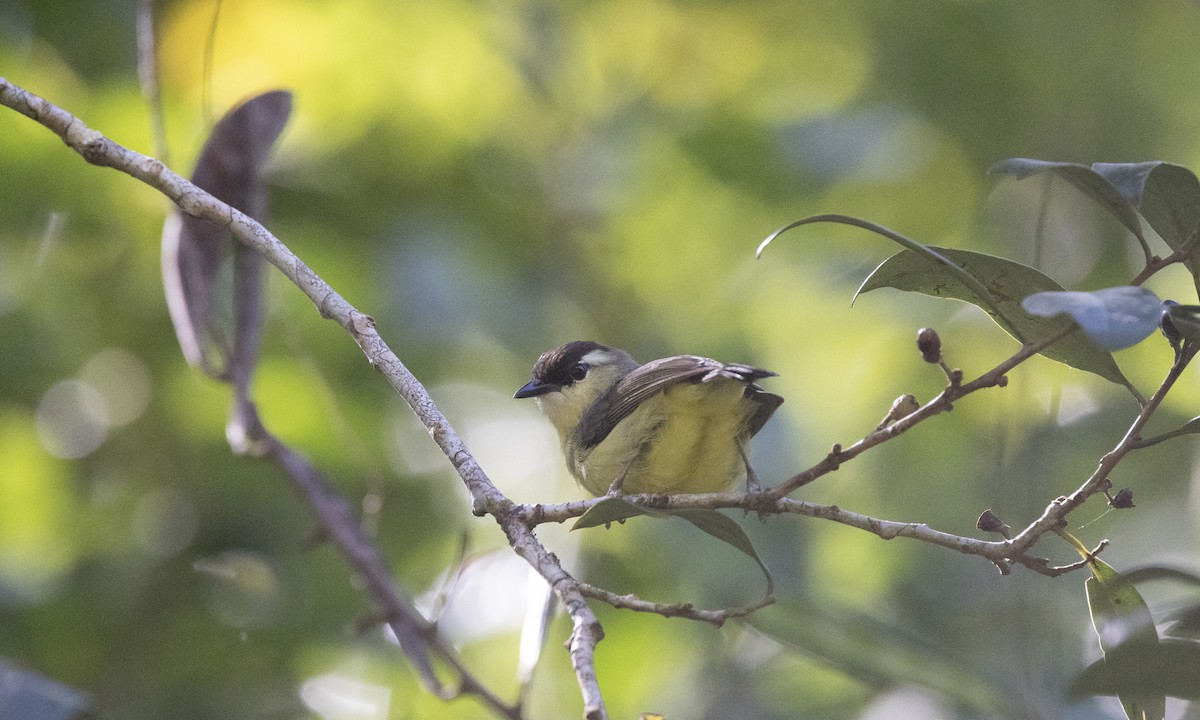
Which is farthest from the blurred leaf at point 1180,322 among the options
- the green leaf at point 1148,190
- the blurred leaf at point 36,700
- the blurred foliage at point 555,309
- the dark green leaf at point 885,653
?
the blurred leaf at point 36,700

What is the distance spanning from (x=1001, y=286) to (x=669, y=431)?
1.18m

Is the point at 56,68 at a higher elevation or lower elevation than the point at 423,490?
higher

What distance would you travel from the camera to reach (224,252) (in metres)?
3.02

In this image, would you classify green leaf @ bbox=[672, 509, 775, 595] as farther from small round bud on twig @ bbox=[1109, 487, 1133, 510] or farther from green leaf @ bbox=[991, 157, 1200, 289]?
green leaf @ bbox=[991, 157, 1200, 289]

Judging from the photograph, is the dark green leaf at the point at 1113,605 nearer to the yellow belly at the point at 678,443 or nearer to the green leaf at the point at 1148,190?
the green leaf at the point at 1148,190

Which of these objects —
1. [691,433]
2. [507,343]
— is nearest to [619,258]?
[507,343]

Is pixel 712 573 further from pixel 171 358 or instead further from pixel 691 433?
pixel 171 358

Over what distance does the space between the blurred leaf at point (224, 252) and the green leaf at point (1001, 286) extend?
1.74 meters

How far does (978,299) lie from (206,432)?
11.6 feet

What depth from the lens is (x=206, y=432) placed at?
456cm

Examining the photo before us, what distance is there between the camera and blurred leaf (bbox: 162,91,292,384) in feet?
9.27

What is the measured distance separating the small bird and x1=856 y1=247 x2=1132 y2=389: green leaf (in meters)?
0.84

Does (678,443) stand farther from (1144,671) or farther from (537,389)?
(1144,671)

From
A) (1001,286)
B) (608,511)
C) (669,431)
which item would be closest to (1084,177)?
(1001,286)
